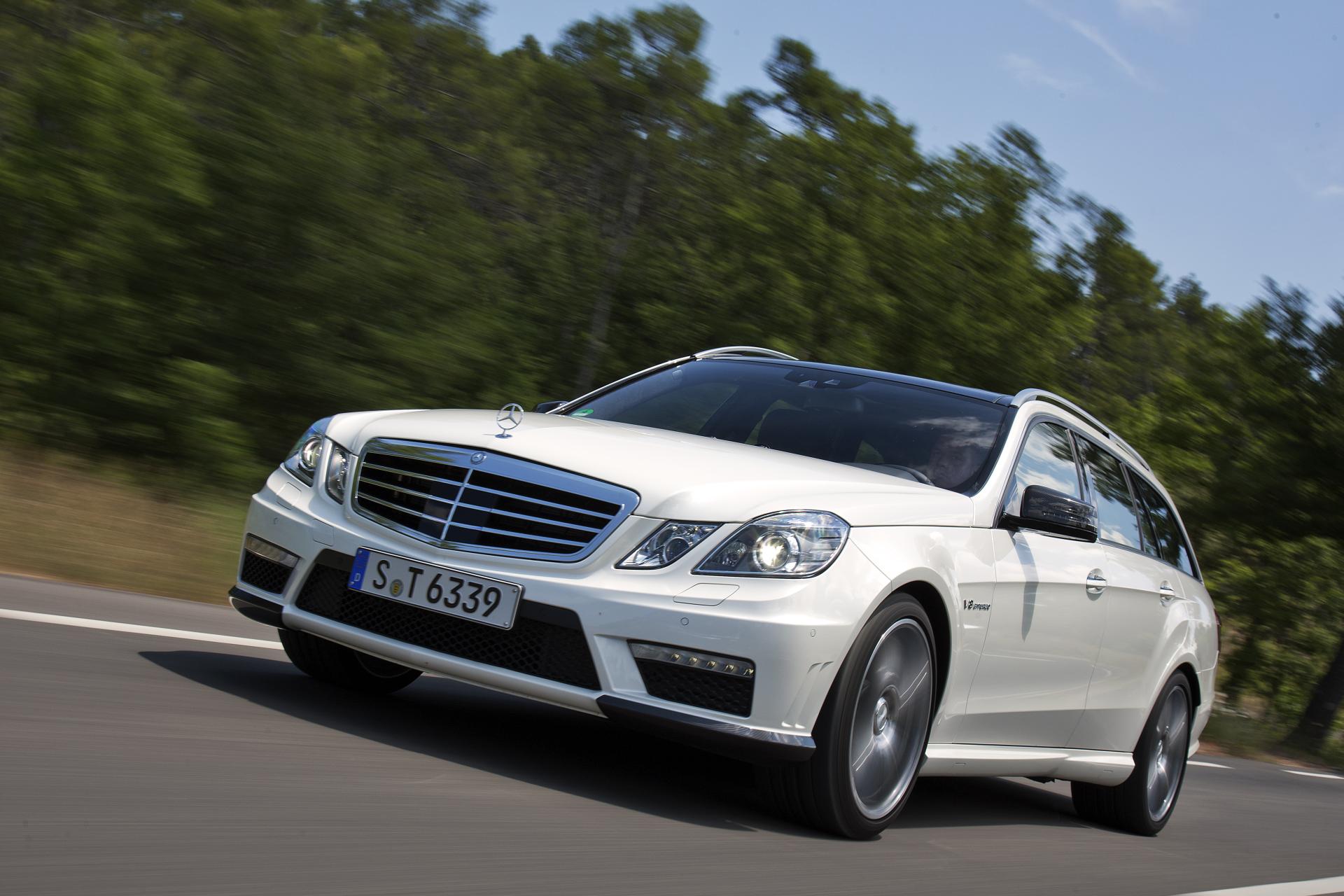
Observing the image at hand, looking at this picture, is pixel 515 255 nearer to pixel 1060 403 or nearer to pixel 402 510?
pixel 1060 403

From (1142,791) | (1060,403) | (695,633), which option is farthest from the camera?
(1142,791)

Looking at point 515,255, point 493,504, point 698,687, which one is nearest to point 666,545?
point 698,687

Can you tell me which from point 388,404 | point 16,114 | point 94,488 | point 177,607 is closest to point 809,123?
point 388,404

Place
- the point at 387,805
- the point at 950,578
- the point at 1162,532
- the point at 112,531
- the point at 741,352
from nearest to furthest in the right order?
the point at 387,805 → the point at 950,578 → the point at 741,352 → the point at 1162,532 → the point at 112,531

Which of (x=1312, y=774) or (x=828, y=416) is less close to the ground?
(x=828, y=416)

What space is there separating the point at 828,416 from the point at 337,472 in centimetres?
185

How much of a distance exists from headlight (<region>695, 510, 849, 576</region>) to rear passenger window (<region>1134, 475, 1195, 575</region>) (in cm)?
295

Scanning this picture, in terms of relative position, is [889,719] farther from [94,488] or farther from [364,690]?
[94,488]

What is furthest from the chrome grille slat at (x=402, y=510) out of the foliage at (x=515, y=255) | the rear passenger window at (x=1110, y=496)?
the foliage at (x=515, y=255)

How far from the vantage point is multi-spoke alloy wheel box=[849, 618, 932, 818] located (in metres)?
4.46

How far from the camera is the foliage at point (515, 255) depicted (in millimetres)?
12312

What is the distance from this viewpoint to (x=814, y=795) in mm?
4348

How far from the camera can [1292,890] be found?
224 inches

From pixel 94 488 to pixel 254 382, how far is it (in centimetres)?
325
